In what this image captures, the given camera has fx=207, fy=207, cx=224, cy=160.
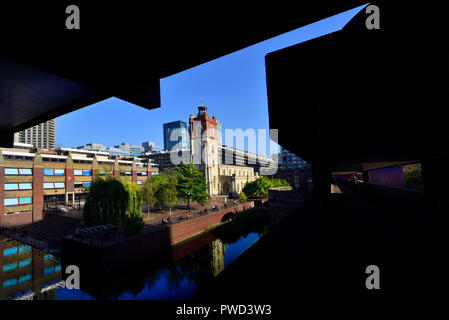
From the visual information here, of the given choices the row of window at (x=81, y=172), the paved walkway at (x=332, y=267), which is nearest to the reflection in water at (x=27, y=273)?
the paved walkway at (x=332, y=267)

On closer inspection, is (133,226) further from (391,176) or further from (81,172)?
(81,172)

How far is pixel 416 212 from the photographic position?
Answer: 10180mm

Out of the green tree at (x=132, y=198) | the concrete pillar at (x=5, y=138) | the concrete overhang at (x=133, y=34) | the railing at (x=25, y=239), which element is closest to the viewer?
the concrete overhang at (x=133, y=34)

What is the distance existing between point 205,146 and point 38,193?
45.1 m

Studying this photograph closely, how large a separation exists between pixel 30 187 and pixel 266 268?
156 ft

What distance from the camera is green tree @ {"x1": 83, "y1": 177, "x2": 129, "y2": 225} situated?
23812 mm

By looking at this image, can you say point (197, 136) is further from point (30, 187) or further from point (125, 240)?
point (125, 240)

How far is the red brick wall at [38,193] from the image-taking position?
35.3 m

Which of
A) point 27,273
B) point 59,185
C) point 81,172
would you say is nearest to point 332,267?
point 27,273

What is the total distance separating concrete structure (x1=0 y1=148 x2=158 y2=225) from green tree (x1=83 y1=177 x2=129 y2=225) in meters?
5.70

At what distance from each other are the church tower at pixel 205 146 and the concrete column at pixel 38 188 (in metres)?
41.1

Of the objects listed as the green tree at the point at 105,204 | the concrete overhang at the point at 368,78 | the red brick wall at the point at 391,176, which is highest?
the concrete overhang at the point at 368,78

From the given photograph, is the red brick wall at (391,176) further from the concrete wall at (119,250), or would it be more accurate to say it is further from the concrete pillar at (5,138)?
the concrete pillar at (5,138)
